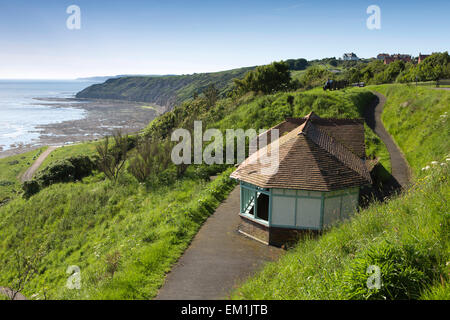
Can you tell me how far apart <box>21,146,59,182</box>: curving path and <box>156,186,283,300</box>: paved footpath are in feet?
138

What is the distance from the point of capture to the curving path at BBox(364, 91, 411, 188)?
2100 centimetres

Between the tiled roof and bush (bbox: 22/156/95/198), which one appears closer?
the tiled roof

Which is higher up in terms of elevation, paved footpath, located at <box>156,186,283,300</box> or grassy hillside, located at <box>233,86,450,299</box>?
grassy hillside, located at <box>233,86,450,299</box>

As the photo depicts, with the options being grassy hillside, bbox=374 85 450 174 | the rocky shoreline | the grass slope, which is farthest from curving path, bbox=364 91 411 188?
the rocky shoreline

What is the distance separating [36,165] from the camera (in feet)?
177

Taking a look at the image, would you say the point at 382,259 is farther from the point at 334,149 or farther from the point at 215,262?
the point at 334,149

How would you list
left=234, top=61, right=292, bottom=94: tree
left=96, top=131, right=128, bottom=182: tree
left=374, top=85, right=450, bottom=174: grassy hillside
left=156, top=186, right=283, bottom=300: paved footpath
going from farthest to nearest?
left=234, top=61, right=292, bottom=94: tree → left=96, top=131, right=128, bottom=182: tree → left=374, top=85, right=450, bottom=174: grassy hillside → left=156, top=186, right=283, bottom=300: paved footpath

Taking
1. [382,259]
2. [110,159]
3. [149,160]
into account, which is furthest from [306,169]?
[110,159]

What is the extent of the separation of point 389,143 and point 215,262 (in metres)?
23.1

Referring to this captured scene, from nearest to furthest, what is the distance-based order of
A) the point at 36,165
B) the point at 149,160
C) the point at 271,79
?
the point at 149,160, the point at 271,79, the point at 36,165

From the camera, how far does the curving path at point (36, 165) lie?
48.3m

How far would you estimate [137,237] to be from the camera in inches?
569

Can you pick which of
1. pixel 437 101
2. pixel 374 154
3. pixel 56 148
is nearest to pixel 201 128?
pixel 374 154

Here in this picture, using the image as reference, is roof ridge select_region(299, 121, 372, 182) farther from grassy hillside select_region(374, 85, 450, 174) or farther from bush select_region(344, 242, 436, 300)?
bush select_region(344, 242, 436, 300)
